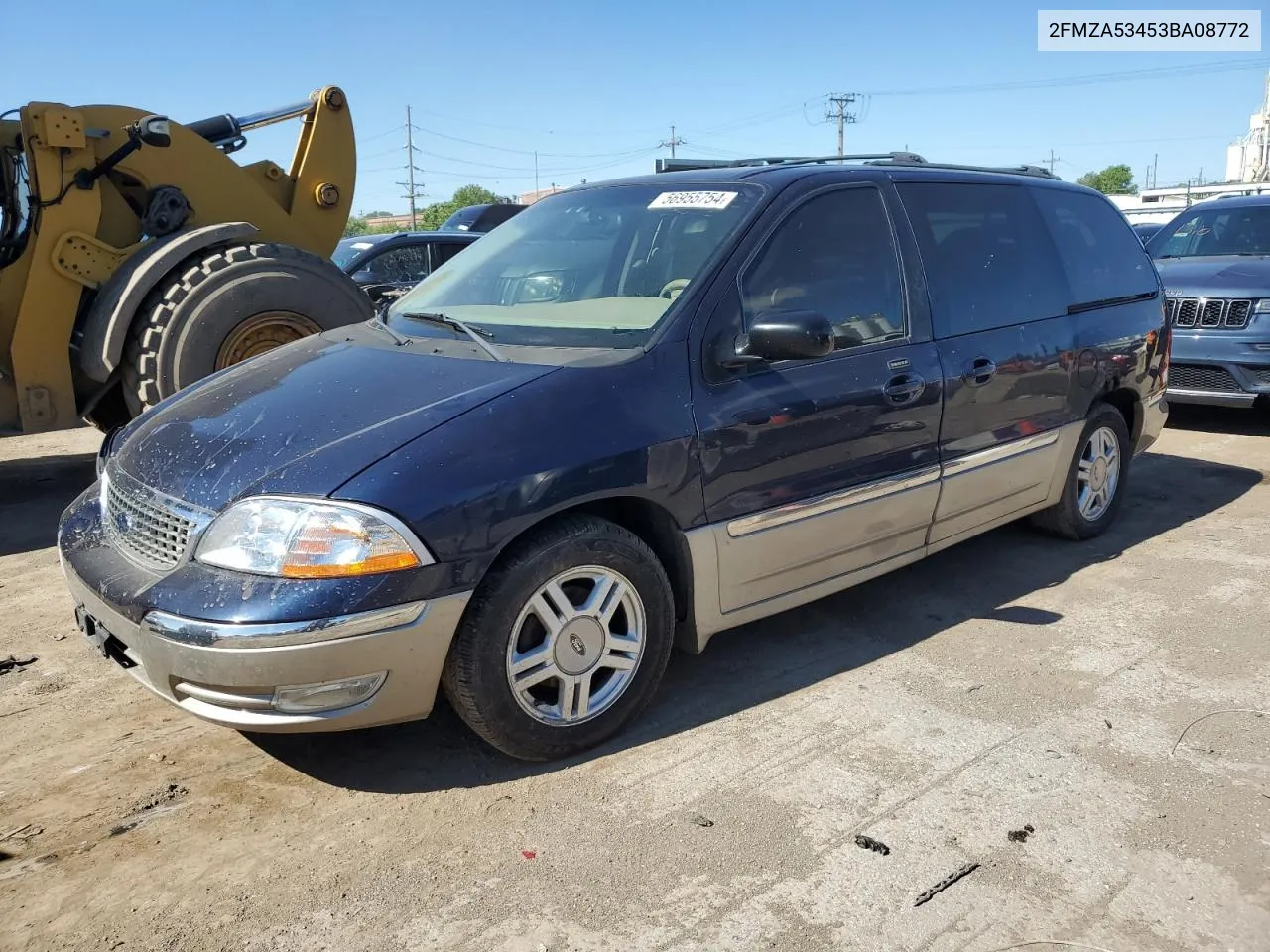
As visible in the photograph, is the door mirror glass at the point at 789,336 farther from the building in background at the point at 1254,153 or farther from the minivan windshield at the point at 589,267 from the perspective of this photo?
the building in background at the point at 1254,153

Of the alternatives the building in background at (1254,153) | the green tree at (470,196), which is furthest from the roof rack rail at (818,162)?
the green tree at (470,196)

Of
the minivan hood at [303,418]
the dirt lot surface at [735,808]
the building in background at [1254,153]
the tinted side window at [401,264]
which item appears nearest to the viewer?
the dirt lot surface at [735,808]

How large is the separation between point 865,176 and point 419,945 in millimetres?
3195

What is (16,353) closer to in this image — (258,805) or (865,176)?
(258,805)

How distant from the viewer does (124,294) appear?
19.1 ft

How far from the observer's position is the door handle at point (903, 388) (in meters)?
3.92

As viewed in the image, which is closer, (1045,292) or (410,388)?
(410,388)

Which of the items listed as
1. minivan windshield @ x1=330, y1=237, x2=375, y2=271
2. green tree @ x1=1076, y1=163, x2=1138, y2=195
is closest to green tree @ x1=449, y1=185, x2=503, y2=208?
green tree @ x1=1076, y1=163, x2=1138, y2=195

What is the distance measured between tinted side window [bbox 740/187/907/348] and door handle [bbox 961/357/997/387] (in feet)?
1.29

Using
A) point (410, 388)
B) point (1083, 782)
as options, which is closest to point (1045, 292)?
point (1083, 782)

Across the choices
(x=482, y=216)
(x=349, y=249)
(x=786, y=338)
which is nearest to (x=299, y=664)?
(x=786, y=338)

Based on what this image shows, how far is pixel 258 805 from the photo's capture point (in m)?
3.01

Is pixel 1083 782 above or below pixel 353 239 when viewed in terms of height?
below

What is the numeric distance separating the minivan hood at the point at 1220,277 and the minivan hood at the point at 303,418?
21.5ft
